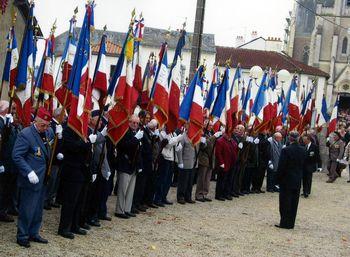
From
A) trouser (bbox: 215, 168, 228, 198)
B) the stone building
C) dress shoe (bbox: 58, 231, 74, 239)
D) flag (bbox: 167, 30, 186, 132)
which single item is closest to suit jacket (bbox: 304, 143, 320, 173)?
trouser (bbox: 215, 168, 228, 198)

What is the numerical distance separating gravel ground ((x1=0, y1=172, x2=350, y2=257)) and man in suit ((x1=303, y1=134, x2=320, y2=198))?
2555mm

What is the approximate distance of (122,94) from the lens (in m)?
10.9

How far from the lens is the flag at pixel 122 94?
35.0 ft

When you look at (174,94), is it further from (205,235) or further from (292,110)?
(292,110)


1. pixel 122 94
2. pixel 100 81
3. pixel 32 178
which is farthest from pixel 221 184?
pixel 32 178

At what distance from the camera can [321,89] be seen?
204ft

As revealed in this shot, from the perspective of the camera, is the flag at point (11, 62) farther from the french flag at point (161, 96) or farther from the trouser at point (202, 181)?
the trouser at point (202, 181)

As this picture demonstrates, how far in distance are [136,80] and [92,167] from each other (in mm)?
3171

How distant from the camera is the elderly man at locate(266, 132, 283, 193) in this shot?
1814 centimetres

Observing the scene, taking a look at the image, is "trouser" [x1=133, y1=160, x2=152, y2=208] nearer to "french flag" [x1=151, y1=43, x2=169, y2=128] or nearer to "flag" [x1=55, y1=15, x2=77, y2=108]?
"french flag" [x1=151, y1=43, x2=169, y2=128]

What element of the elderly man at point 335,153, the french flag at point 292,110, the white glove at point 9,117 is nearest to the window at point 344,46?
the elderly man at point 335,153

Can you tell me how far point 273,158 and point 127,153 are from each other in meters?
8.11

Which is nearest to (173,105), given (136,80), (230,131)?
(136,80)

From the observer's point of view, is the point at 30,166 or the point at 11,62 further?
the point at 11,62
